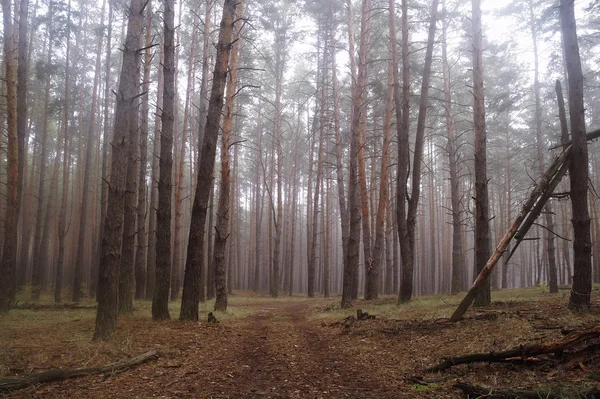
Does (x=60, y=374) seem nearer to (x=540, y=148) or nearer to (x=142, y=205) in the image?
(x=142, y=205)

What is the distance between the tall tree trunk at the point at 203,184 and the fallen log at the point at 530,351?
6.38 metres

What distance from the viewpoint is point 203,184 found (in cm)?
974

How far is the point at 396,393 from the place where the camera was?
14.1ft

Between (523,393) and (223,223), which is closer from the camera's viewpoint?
(523,393)

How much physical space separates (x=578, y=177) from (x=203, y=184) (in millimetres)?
7987

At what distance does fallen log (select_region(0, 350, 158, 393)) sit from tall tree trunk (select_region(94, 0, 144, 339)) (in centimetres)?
191

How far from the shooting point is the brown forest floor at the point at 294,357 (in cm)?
430

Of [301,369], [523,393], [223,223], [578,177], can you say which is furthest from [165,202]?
[578,177]

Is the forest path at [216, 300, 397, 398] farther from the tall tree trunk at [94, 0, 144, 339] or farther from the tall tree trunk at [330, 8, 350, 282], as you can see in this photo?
the tall tree trunk at [330, 8, 350, 282]

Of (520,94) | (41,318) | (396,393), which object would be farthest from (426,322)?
(520,94)

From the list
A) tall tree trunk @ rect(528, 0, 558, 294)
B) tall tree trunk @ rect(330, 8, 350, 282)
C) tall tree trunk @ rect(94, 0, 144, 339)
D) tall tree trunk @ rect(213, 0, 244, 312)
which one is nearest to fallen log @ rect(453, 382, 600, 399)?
tall tree trunk @ rect(94, 0, 144, 339)

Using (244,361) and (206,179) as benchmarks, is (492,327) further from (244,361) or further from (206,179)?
(206,179)

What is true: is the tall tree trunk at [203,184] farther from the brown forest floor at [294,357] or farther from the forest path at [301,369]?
the forest path at [301,369]

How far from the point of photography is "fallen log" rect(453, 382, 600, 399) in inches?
133
